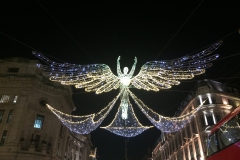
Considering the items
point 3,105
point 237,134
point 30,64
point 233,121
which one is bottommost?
point 237,134

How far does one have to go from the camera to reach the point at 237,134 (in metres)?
10.4

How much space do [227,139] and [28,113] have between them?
2698 cm

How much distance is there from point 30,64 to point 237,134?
31.6 meters

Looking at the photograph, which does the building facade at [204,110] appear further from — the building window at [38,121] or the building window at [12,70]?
the building window at [12,70]

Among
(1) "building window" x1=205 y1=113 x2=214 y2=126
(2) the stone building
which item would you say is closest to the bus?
(2) the stone building

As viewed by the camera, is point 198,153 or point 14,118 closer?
point 14,118

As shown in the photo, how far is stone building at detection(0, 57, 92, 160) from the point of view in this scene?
28.2m

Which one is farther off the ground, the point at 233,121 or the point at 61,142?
the point at 61,142

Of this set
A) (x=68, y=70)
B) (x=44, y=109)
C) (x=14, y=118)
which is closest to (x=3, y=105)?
(x=14, y=118)

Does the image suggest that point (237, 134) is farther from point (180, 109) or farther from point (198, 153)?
point (180, 109)

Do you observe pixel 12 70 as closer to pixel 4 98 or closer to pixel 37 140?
pixel 4 98

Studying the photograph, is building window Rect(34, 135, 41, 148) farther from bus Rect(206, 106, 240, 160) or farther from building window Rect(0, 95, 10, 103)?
bus Rect(206, 106, 240, 160)

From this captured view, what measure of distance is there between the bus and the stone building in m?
23.7

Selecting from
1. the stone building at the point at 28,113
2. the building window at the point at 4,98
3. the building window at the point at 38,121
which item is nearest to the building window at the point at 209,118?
the stone building at the point at 28,113
